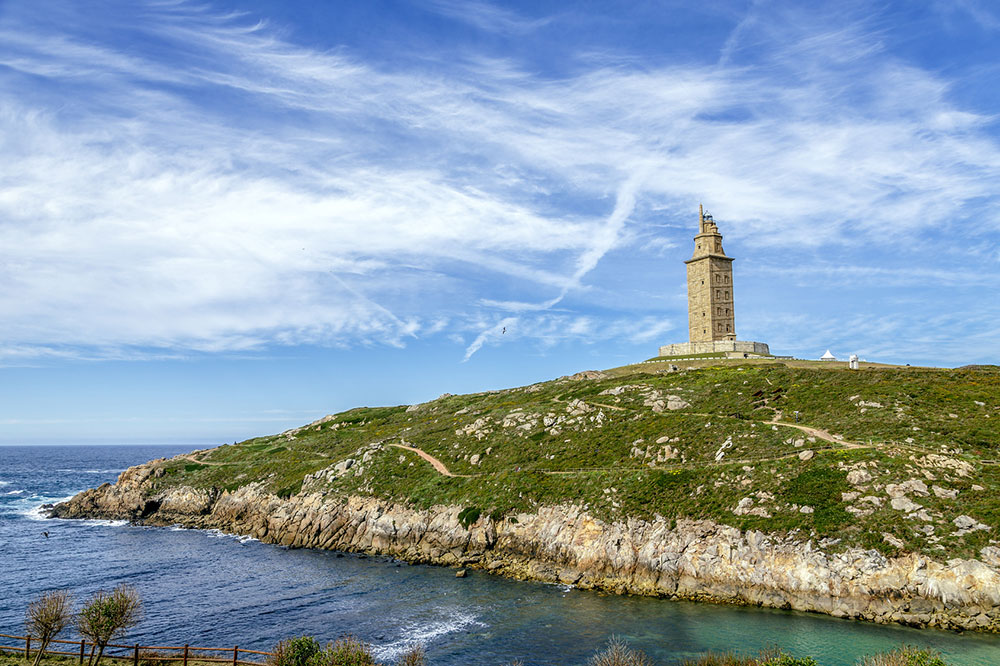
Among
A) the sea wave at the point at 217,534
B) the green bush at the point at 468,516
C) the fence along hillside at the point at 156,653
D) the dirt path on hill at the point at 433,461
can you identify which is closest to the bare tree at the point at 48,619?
the fence along hillside at the point at 156,653

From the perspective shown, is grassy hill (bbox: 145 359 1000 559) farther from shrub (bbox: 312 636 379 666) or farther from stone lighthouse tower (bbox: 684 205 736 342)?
shrub (bbox: 312 636 379 666)

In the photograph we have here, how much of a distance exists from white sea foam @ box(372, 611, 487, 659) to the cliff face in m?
13.1

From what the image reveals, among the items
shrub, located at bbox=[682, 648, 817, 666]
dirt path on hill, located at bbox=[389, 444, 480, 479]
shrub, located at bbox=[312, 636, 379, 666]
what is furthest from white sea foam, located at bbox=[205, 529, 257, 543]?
shrub, located at bbox=[682, 648, 817, 666]

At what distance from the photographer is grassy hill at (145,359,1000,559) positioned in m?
49.4

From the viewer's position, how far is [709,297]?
126 metres

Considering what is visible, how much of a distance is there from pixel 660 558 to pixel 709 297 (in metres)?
83.5

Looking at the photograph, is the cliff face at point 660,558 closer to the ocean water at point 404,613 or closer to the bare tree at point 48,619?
the ocean water at point 404,613

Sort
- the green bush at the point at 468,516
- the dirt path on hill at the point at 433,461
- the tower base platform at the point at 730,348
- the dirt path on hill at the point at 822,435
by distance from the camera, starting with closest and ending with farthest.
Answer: the dirt path on hill at the point at 822,435
the green bush at the point at 468,516
the dirt path on hill at the point at 433,461
the tower base platform at the point at 730,348

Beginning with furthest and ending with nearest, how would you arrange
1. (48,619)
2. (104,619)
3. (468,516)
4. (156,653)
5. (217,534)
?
1. (217,534)
2. (468,516)
3. (156,653)
4. (104,619)
5. (48,619)

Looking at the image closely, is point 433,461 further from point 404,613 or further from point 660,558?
point 660,558

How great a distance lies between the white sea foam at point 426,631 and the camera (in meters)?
40.4

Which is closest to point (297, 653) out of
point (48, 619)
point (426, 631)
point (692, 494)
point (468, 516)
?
point (48, 619)

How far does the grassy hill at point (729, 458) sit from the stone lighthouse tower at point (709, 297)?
38.6ft

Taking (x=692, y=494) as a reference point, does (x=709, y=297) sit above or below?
above
